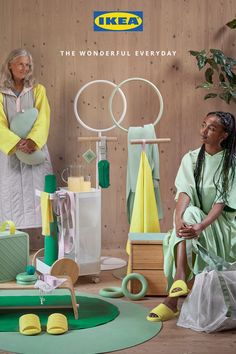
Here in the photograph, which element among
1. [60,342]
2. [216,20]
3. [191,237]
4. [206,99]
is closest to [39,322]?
[60,342]

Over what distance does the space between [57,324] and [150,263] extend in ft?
2.55

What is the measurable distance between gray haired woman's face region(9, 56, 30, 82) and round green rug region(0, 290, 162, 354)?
193 cm

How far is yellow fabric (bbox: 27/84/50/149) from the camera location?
445cm

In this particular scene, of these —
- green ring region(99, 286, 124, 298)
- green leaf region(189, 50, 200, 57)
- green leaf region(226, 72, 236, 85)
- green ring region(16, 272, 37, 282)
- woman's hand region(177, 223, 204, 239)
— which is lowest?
green ring region(99, 286, 124, 298)

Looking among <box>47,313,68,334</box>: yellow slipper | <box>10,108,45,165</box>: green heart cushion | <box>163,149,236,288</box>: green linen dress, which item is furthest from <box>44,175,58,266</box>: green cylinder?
<box>47,313,68,334</box>: yellow slipper

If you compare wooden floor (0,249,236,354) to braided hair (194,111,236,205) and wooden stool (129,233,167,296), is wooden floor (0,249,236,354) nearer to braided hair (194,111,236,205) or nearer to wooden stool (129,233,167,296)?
wooden stool (129,233,167,296)

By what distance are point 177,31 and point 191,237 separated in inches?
76.3

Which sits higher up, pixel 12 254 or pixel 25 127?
pixel 25 127

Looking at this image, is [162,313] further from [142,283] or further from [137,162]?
[137,162]

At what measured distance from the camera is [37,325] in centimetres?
305

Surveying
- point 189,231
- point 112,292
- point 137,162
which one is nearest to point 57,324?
point 112,292

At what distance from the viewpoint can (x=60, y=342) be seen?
9.63ft

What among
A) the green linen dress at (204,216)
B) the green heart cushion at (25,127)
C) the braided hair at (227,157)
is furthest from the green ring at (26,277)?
the braided hair at (227,157)

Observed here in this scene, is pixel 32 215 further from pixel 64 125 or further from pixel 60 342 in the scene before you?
pixel 60 342
